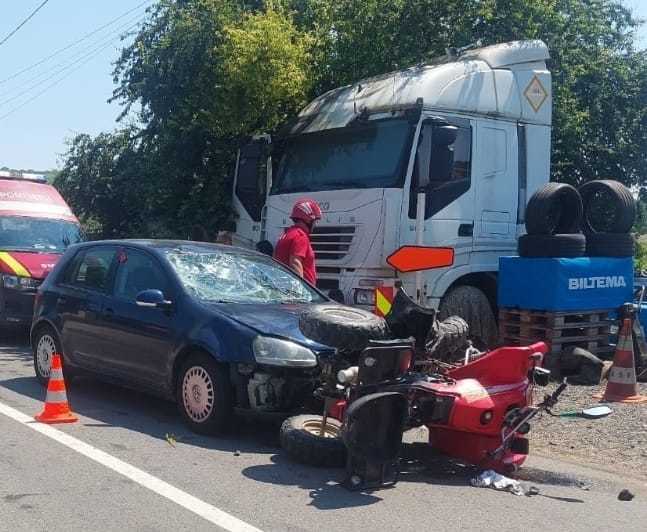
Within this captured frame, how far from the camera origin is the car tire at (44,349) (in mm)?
8641

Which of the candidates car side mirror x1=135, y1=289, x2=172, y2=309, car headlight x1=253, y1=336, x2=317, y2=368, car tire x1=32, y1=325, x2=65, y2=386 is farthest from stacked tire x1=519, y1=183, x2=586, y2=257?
car tire x1=32, y1=325, x2=65, y2=386

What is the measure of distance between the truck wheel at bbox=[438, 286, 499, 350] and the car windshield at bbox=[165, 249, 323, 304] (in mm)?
2174

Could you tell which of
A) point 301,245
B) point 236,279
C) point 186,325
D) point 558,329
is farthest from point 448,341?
point 558,329

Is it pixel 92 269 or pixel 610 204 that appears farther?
pixel 610 204

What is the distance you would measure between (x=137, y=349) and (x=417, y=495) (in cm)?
303

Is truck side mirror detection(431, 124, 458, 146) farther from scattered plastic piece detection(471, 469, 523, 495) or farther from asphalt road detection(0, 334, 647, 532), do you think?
scattered plastic piece detection(471, 469, 523, 495)

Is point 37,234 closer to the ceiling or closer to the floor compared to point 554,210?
closer to the floor

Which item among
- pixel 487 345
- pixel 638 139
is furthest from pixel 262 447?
pixel 638 139

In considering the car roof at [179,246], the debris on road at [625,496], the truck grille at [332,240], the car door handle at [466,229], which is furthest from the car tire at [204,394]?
the car door handle at [466,229]

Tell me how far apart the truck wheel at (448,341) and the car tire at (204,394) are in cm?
159

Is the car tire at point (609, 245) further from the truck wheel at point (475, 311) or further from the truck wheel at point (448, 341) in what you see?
the truck wheel at point (448, 341)

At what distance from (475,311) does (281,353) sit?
3.99 metres

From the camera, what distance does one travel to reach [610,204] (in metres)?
11.0

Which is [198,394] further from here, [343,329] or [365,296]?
[365,296]
